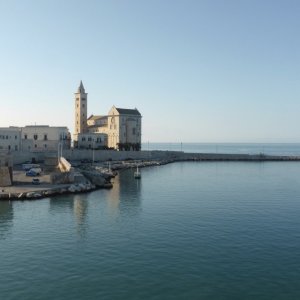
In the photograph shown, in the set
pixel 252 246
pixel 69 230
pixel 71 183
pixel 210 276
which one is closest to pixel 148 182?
pixel 71 183

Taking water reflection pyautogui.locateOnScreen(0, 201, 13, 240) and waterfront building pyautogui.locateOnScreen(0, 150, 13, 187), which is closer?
water reflection pyautogui.locateOnScreen(0, 201, 13, 240)

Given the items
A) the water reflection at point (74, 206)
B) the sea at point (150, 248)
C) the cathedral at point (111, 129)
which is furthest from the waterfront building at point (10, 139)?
the sea at point (150, 248)

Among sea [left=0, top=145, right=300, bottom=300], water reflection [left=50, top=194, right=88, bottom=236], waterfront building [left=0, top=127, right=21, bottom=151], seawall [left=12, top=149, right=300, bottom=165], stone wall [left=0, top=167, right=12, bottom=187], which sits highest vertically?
waterfront building [left=0, top=127, right=21, bottom=151]

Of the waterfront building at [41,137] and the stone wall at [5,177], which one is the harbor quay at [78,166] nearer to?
the stone wall at [5,177]

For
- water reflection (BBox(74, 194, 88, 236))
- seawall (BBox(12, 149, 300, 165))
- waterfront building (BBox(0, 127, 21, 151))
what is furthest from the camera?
seawall (BBox(12, 149, 300, 165))

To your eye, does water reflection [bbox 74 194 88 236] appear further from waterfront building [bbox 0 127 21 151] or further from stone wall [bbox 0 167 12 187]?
waterfront building [bbox 0 127 21 151]

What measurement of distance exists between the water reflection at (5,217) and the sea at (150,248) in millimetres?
124

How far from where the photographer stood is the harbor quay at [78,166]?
64.0 metres

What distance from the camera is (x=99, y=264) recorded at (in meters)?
32.0

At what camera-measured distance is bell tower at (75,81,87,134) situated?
144 metres

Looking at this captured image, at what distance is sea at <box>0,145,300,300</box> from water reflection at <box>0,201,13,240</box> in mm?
124

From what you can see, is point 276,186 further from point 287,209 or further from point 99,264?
point 99,264

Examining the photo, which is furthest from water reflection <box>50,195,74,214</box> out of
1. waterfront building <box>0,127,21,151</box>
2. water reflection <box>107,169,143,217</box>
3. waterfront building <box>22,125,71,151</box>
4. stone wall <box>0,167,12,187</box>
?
waterfront building <box>22,125,71,151</box>

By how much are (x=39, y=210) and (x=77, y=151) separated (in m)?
70.4
